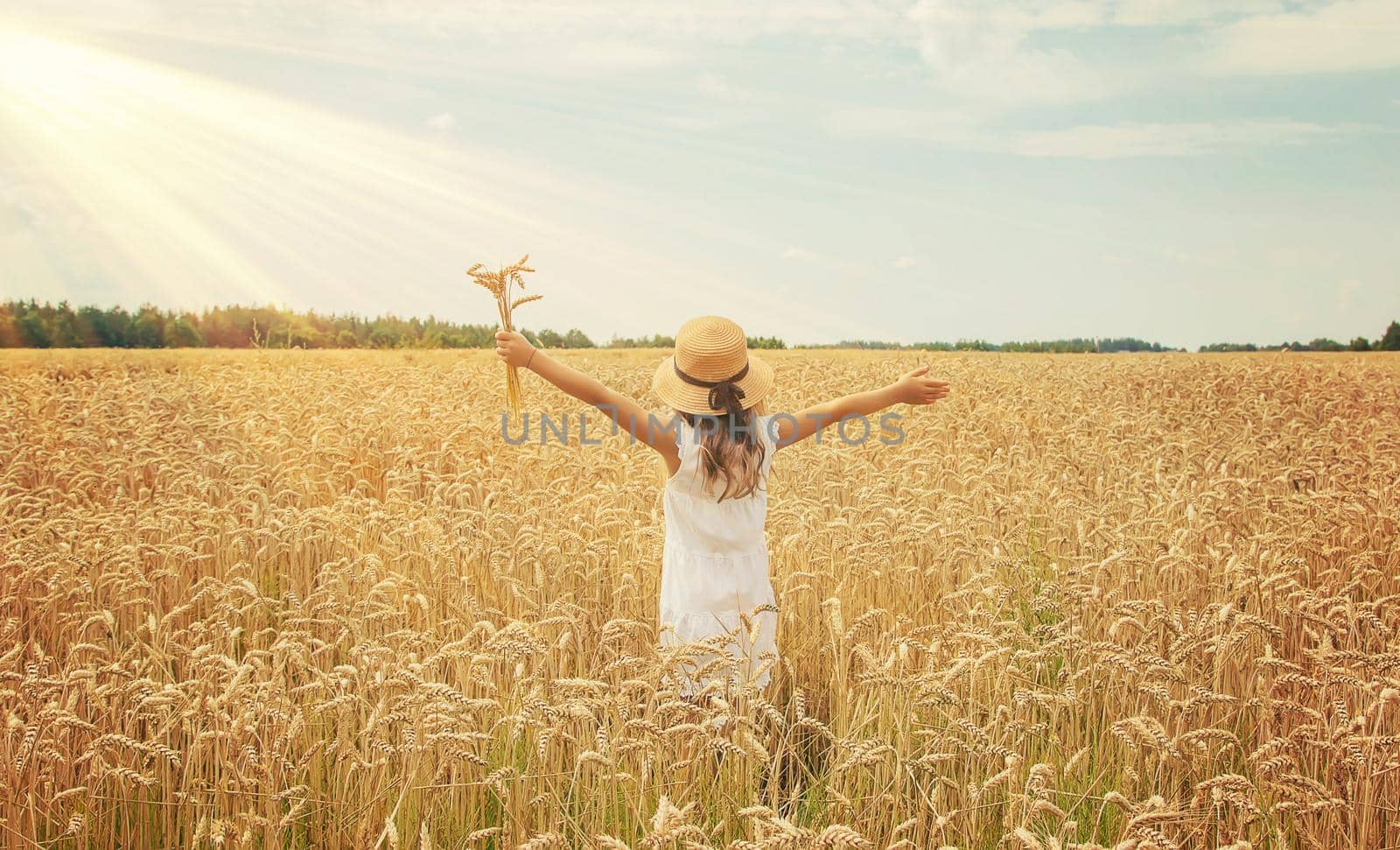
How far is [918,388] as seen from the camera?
3855mm

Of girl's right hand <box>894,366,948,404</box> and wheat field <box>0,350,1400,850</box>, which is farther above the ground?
girl's right hand <box>894,366,948,404</box>

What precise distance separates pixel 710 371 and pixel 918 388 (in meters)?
1.04

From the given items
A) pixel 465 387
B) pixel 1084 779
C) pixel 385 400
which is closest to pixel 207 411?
pixel 385 400

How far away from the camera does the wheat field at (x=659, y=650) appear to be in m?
2.68

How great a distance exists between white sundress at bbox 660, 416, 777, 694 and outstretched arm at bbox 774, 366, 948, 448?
0.18 meters

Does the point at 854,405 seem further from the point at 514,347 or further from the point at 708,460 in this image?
the point at 514,347

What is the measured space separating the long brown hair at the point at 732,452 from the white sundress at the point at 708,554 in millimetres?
44

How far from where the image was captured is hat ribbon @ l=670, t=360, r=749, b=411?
335 centimetres

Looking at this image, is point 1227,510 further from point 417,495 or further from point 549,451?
point 417,495

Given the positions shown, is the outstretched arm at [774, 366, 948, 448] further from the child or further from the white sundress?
the white sundress

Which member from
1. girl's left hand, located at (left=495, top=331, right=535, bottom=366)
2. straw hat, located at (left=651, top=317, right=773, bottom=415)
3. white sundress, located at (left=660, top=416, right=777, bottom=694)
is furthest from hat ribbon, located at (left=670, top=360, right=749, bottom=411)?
girl's left hand, located at (left=495, top=331, right=535, bottom=366)

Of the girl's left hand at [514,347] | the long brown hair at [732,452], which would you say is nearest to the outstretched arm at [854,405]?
the long brown hair at [732,452]

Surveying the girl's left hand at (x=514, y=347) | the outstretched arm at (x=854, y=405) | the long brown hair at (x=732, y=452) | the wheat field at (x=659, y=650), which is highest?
the girl's left hand at (x=514, y=347)

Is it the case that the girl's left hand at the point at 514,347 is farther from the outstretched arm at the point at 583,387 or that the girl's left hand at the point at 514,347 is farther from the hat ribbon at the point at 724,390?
the hat ribbon at the point at 724,390
